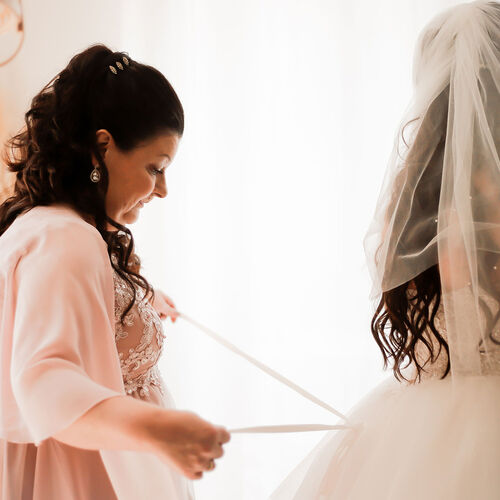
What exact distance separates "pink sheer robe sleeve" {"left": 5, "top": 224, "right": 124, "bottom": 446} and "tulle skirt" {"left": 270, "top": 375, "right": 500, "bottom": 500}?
14.8 inches

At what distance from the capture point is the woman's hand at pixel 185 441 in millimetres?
650

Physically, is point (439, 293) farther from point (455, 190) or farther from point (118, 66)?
point (118, 66)

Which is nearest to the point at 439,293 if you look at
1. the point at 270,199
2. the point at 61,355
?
the point at 61,355

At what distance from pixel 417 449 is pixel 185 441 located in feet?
1.38

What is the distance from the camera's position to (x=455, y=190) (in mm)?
936

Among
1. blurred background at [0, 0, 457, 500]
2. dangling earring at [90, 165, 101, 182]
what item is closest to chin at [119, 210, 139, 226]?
dangling earring at [90, 165, 101, 182]

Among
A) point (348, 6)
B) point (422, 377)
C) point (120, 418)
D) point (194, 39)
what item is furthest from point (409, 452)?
point (194, 39)

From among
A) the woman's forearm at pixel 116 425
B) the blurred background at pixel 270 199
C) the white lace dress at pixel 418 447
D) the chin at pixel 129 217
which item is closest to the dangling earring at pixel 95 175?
the chin at pixel 129 217

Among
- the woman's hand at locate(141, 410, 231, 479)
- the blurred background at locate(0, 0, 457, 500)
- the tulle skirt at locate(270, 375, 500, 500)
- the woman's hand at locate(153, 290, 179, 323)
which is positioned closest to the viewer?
the woman's hand at locate(141, 410, 231, 479)

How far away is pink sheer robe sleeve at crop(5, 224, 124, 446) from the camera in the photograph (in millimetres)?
695

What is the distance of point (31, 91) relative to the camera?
254 cm

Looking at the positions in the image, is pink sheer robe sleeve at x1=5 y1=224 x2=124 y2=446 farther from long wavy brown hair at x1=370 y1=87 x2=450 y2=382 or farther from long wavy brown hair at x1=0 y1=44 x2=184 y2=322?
long wavy brown hair at x1=370 y1=87 x2=450 y2=382

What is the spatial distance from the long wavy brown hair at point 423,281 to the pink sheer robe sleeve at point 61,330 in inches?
18.6

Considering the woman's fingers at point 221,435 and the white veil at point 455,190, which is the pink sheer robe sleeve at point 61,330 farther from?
the white veil at point 455,190
